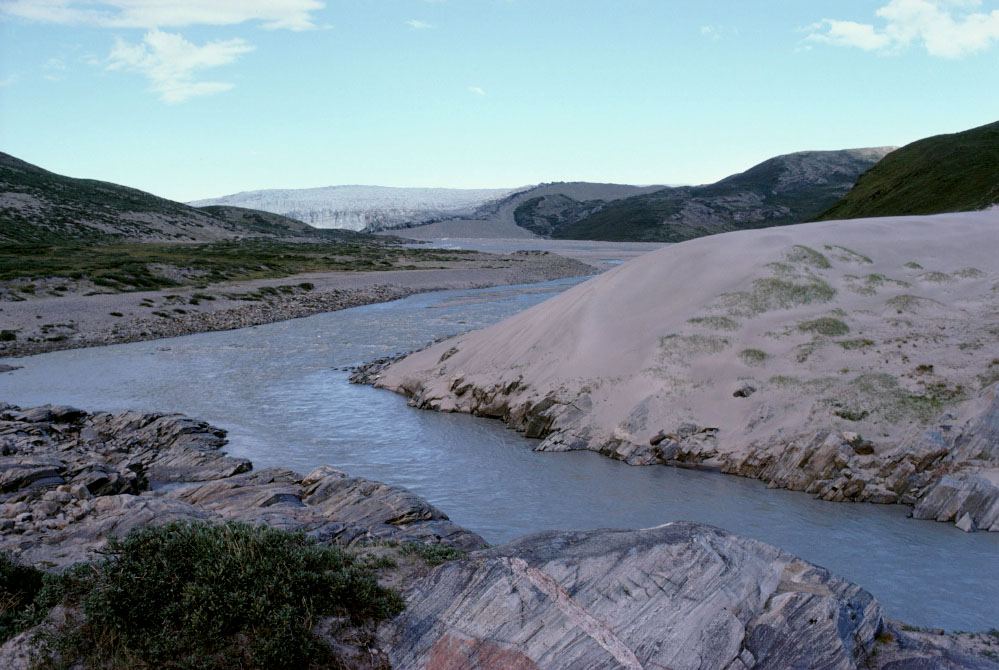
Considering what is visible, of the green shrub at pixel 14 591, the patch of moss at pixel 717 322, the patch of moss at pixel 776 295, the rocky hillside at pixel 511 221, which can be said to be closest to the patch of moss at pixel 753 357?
the patch of moss at pixel 717 322

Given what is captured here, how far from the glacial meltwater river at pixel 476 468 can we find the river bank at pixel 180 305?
337 cm

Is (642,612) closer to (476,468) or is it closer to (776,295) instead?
(476,468)

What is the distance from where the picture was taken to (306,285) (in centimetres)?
5338

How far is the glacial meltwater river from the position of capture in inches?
415

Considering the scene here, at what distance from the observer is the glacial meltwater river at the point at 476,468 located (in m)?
10.5

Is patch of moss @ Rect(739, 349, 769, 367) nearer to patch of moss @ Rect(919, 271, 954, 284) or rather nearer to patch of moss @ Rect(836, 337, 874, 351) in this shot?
patch of moss @ Rect(836, 337, 874, 351)

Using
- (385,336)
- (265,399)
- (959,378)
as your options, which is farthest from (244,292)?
(959,378)

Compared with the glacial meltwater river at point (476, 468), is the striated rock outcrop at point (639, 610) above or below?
above

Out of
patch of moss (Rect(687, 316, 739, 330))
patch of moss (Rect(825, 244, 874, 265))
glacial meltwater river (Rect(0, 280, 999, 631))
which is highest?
patch of moss (Rect(825, 244, 874, 265))

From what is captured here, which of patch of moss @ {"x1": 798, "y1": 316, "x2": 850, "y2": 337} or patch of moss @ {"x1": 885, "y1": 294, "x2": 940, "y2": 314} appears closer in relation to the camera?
patch of moss @ {"x1": 798, "y1": 316, "x2": 850, "y2": 337}

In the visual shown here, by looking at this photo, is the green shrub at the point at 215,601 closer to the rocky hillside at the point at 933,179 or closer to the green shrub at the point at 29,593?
the green shrub at the point at 29,593

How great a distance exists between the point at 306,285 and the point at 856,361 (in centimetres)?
4288

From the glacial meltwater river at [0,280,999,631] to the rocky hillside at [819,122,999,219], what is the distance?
148ft

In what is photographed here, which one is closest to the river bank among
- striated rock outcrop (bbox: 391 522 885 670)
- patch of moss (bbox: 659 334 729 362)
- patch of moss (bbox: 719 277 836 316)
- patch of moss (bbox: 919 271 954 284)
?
patch of moss (bbox: 659 334 729 362)
